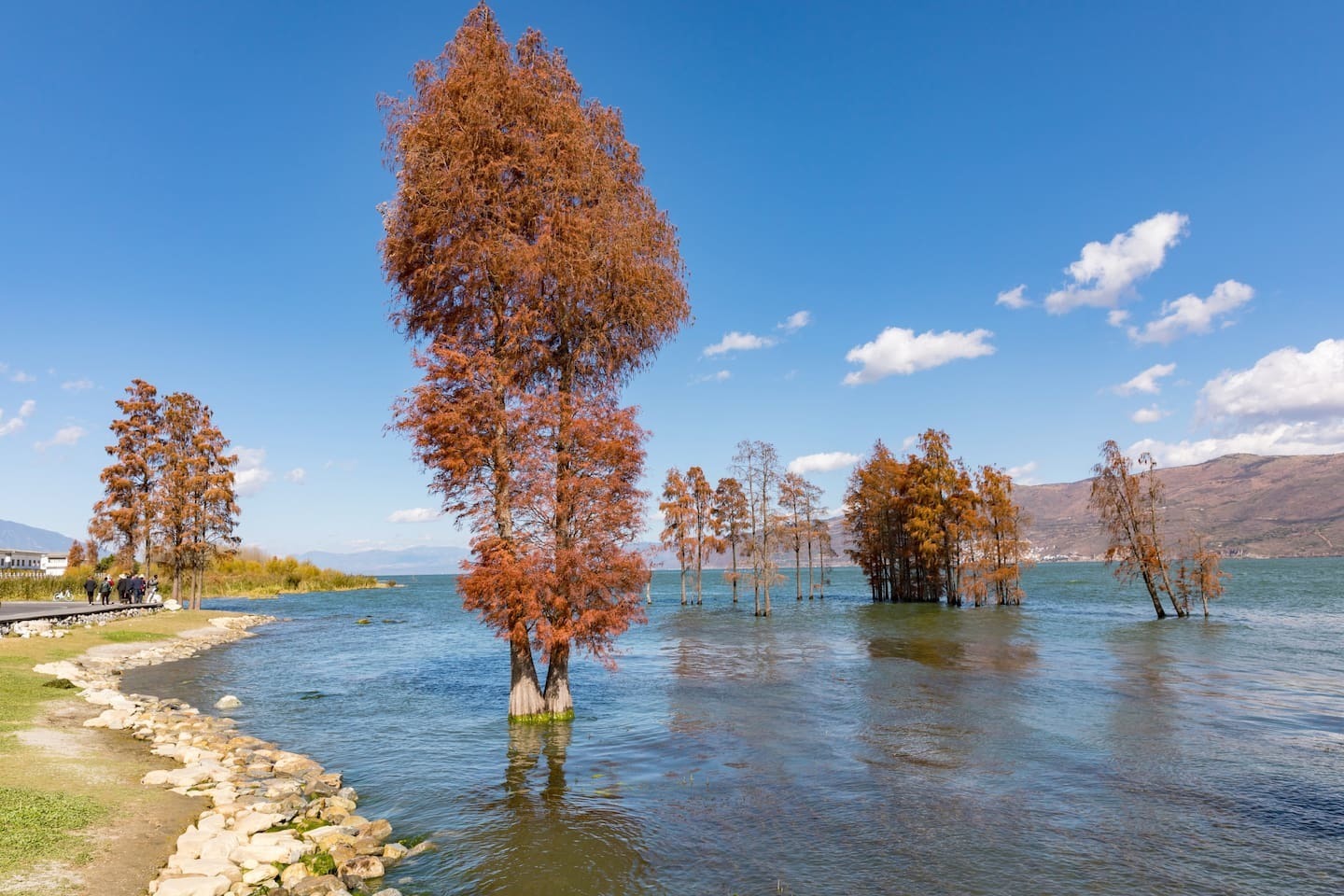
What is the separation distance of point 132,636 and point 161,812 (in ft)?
119

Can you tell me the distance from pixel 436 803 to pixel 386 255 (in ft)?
50.8

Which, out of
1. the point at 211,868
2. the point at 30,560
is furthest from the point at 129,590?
the point at 30,560

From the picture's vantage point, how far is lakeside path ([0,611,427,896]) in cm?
941

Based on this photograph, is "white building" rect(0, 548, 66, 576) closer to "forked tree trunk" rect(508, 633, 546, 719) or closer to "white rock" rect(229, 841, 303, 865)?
"forked tree trunk" rect(508, 633, 546, 719)

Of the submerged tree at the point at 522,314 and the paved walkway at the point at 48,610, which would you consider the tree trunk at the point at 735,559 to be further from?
the submerged tree at the point at 522,314

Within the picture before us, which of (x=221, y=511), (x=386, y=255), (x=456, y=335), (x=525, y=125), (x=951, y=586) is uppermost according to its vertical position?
(x=525, y=125)

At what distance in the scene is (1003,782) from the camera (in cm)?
1529

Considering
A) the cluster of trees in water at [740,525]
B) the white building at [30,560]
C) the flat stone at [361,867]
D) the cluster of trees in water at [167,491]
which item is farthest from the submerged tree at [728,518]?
the white building at [30,560]

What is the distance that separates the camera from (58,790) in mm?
12047

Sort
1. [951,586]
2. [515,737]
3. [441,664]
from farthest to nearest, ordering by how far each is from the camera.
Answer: [951,586]
[441,664]
[515,737]

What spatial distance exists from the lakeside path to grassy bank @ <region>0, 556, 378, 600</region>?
54200 millimetres

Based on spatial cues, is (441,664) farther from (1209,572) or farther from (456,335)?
(1209,572)

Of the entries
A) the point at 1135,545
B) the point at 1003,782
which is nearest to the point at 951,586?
the point at 1135,545

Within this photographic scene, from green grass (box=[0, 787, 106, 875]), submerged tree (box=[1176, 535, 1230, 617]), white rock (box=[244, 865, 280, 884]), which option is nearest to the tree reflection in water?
white rock (box=[244, 865, 280, 884])
